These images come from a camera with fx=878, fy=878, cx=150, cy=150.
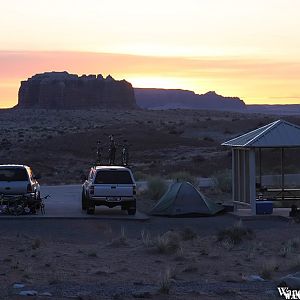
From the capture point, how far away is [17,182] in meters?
28.7

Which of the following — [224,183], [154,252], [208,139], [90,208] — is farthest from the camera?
[208,139]

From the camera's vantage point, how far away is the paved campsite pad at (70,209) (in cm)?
2845

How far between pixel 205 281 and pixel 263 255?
4350 millimetres

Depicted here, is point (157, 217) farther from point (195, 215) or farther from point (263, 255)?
point (263, 255)

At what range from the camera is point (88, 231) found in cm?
2475

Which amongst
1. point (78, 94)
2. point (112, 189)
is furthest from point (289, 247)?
point (78, 94)

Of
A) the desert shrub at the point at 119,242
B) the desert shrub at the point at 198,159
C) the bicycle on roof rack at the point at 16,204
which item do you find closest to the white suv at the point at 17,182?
the bicycle on roof rack at the point at 16,204

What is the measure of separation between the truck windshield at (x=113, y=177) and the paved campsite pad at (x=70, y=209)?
3.77ft

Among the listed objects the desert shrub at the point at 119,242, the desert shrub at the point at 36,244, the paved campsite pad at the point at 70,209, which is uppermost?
the desert shrub at the point at 36,244

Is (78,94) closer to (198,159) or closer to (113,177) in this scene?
(198,159)

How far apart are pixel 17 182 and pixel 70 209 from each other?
3.77 meters

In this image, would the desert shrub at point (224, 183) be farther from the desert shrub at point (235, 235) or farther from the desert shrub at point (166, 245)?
the desert shrub at point (166, 245)

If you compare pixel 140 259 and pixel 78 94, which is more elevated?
pixel 78 94

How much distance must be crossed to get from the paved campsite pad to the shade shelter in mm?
3457
